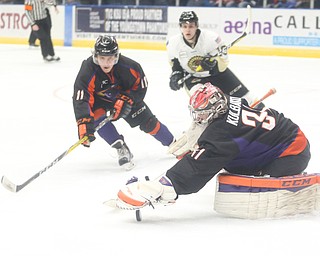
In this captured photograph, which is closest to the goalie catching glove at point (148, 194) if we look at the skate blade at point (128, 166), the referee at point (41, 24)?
the skate blade at point (128, 166)

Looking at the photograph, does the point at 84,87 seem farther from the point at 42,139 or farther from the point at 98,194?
the point at 42,139

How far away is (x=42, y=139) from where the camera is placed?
15.4 ft

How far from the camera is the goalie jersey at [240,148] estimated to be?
2.77 metres

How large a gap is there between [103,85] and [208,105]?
47.9 inches

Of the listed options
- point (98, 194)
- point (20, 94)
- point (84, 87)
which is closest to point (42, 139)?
point (84, 87)

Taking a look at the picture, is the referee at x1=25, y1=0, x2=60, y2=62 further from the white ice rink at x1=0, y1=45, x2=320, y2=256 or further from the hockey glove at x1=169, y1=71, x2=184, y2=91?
the hockey glove at x1=169, y1=71, x2=184, y2=91

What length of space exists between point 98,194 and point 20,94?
3.35 metres

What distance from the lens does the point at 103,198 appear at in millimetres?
3303

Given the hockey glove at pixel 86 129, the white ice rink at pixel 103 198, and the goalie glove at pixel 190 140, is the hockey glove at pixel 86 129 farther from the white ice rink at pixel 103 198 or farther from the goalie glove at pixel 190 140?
the goalie glove at pixel 190 140

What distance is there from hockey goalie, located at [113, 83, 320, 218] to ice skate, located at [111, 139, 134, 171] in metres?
1.07

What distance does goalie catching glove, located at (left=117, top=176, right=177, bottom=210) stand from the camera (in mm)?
2762

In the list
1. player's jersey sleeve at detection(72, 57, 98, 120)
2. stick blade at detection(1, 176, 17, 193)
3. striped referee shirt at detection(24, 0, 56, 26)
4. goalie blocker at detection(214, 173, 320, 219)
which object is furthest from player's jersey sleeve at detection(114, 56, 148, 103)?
striped referee shirt at detection(24, 0, 56, 26)

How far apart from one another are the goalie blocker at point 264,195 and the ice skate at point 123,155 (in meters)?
1.10

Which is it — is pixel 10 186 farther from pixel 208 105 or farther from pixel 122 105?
pixel 208 105
